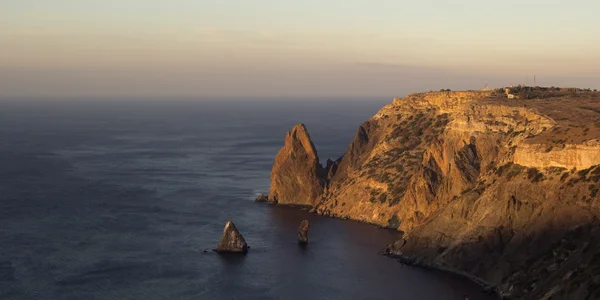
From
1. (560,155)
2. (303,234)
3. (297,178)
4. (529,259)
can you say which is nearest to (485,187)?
(560,155)

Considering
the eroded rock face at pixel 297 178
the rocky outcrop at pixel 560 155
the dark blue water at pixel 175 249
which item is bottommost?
the dark blue water at pixel 175 249

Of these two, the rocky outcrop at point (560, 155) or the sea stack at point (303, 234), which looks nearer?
the rocky outcrop at point (560, 155)

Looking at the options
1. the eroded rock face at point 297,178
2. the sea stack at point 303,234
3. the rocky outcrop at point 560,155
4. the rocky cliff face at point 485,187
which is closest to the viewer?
the rocky cliff face at point 485,187

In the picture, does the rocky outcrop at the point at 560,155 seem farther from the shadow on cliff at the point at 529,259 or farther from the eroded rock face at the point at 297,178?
the eroded rock face at the point at 297,178

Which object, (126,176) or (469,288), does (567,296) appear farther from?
(126,176)

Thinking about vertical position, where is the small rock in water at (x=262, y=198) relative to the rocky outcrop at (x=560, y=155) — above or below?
below

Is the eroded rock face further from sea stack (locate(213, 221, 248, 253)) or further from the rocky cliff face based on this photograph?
sea stack (locate(213, 221, 248, 253))

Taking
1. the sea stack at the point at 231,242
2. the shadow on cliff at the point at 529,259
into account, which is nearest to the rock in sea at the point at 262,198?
the sea stack at the point at 231,242
